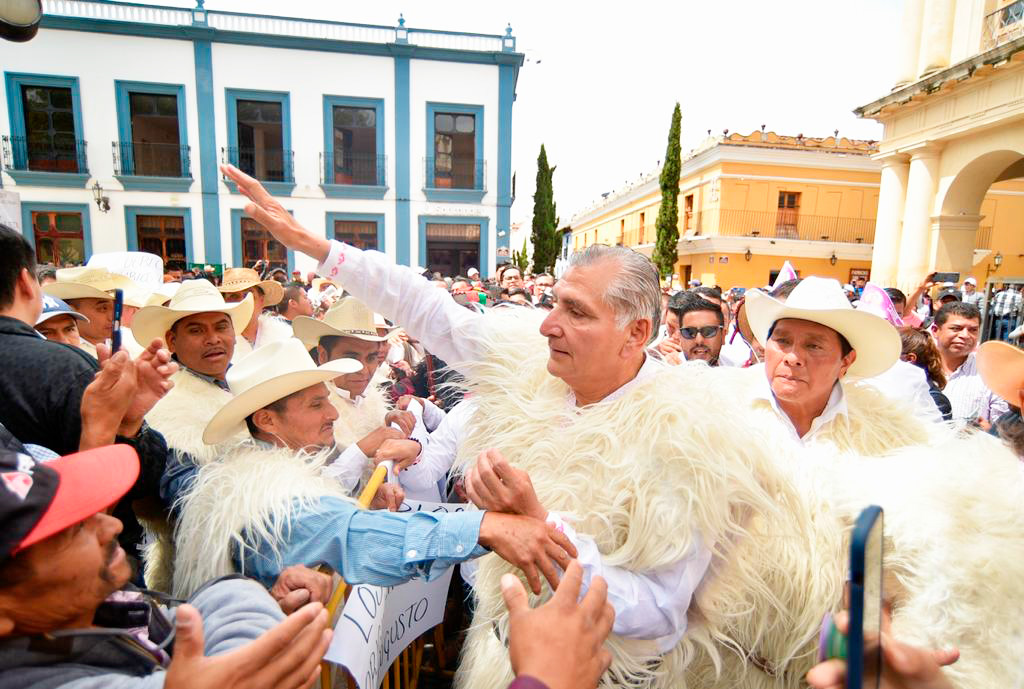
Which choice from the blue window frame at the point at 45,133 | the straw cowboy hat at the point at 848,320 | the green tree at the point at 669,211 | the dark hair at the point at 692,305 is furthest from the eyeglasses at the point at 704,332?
the green tree at the point at 669,211

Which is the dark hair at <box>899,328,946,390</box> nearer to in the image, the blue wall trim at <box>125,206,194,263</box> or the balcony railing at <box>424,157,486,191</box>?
the balcony railing at <box>424,157,486,191</box>

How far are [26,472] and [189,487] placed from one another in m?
0.94

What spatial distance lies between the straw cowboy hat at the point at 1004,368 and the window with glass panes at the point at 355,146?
18.8 m

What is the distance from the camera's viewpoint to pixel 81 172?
56.0 ft

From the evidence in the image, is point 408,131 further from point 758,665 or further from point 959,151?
point 758,665

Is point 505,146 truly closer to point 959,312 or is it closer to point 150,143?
point 150,143

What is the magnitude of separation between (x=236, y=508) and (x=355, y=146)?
19914 millimetres

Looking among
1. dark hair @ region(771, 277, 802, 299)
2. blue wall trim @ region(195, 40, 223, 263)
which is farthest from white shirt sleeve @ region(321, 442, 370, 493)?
blue wall trim @ region(195, 40, 223, 263)

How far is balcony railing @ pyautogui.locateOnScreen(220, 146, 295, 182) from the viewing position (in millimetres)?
17922

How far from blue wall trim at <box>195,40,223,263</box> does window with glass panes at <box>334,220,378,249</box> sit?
4001 millimetres

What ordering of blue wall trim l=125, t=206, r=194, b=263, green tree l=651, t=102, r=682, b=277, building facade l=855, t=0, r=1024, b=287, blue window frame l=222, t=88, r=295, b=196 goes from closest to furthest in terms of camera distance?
building facade l=855, t=0, r=1024, b=287 → blue wall trim l=125, t=206, r=194, b=263 → blue window frame l=222, t=88, r=295, b=196 → green tree l=651, t=102, r=682, b=277

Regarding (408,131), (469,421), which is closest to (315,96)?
(408,131)

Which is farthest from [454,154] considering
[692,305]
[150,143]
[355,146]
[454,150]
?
[692,305]

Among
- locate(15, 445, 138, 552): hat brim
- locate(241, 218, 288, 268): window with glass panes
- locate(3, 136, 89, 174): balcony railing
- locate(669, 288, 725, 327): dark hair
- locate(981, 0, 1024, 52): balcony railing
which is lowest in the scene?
locate(15, 445, 138, 552): hat brim
